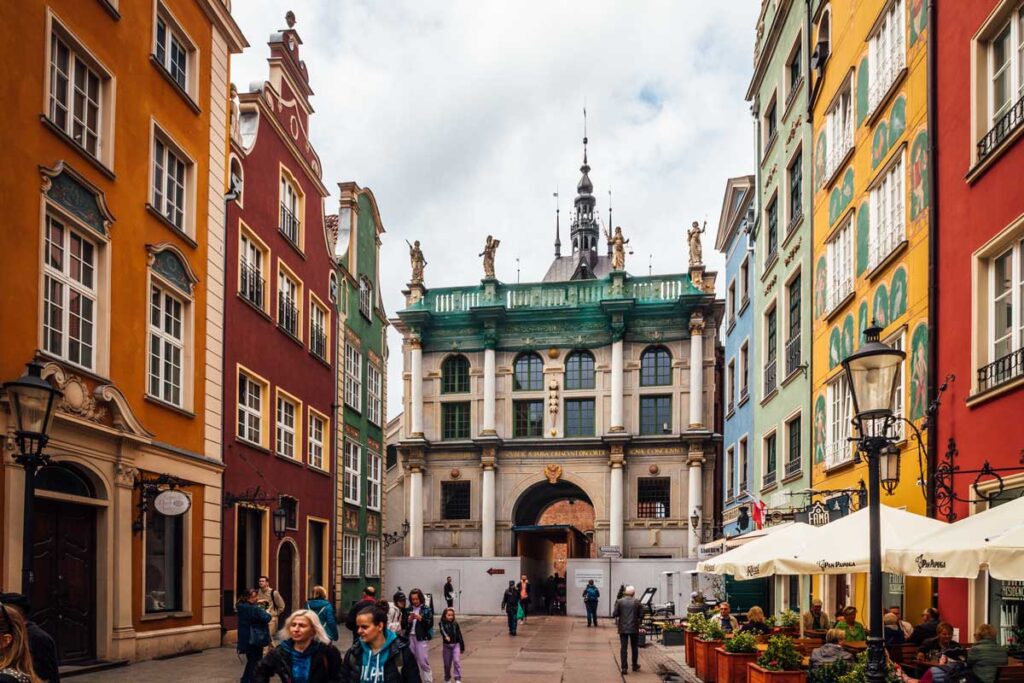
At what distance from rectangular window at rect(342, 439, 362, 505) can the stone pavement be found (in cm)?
583

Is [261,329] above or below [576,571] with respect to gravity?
above

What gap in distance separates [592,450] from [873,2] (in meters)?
29.6

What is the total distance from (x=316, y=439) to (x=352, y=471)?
185 inches

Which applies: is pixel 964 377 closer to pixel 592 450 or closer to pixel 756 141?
pixel 756 141

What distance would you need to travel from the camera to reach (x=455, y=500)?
161ft

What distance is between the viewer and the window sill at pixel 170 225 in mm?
19770

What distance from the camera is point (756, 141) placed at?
32938 millimetres

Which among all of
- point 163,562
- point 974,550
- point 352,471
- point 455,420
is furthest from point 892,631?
point 455,420

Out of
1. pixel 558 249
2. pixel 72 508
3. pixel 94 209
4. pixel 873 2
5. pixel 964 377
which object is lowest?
pixel 72 508

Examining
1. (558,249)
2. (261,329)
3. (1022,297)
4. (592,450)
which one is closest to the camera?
(1022,297)

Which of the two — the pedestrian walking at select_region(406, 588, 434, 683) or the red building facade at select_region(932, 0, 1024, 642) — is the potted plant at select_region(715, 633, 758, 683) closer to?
the red building facade at select_region(932, 0, 1024, 642)

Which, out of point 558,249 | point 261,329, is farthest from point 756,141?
point 558,249

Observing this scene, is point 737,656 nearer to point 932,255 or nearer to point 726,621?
point 726,621

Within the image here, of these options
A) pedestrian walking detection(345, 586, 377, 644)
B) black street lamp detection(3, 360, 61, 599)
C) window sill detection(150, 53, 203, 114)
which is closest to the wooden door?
pedestrian walking detection(345, 586, 377, 644)
